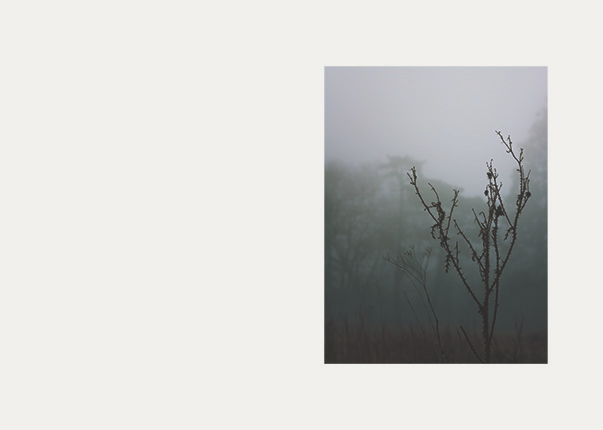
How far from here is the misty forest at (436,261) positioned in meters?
4.88

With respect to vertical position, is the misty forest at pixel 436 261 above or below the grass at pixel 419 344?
above

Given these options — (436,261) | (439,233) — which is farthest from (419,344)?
(439,233)

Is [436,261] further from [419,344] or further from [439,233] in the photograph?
[419,344]


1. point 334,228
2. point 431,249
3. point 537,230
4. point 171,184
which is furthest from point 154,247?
point 537,230

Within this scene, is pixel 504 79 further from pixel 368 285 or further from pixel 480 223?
pixel 368 285

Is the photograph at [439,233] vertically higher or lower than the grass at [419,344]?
higher

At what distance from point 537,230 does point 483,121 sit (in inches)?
34.8

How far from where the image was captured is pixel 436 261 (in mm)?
4898

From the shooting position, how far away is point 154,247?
16.3 ft

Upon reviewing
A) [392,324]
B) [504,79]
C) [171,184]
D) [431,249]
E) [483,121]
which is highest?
[504,79]

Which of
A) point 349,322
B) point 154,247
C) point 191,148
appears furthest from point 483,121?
point 154,247

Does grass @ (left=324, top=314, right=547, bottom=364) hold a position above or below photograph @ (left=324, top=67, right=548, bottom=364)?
below

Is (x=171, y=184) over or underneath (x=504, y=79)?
underneath

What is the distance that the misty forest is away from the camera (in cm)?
488
